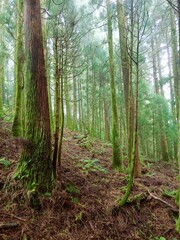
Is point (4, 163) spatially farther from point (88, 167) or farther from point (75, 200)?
point (88, 167)

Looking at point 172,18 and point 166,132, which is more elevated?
point 172,18

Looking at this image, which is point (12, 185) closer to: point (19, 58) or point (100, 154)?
point (19, 58)

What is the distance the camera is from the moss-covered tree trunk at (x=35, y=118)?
3.84 meters

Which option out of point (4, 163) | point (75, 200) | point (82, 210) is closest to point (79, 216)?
point (82, 210)

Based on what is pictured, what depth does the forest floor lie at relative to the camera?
324cm

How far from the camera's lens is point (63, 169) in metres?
5.03

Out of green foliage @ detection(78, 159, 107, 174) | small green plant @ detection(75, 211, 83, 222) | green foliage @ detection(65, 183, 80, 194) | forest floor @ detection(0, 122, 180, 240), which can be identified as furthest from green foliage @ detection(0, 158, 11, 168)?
green foliage @ detection(78, 159, 107, 174)

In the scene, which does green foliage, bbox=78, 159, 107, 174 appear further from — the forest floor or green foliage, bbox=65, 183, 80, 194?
green foliage, bbox=65, 183, 80, 194

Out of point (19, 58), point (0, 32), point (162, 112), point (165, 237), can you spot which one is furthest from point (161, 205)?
point (0, 32)

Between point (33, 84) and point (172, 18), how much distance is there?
322 inches

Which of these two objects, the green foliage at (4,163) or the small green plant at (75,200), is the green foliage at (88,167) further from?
the green foliage at (4,163)

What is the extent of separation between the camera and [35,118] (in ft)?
13.0

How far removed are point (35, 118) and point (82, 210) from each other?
80.0 inches

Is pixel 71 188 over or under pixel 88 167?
under
